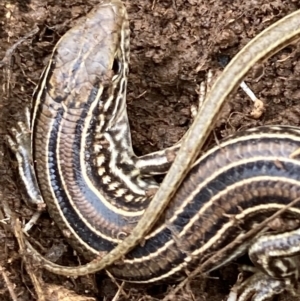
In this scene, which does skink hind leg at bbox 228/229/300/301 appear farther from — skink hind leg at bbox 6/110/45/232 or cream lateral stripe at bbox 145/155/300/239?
skink hind leg at bbox 6/110/45/232

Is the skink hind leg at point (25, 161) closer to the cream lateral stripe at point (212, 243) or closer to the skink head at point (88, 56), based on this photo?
the skink head at point (88, 56)

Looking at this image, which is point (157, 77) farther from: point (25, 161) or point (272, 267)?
point (272, 267)

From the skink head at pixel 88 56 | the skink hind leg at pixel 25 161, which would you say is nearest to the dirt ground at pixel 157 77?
the skink hind leg at pixel 25 161

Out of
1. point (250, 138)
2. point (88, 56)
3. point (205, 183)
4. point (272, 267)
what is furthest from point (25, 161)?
point (272, 267)

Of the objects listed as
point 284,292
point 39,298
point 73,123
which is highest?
point 73,123

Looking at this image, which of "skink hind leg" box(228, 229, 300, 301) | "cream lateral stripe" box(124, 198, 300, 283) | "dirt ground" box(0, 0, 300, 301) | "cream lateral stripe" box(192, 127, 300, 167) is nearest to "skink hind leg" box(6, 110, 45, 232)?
"dirt ground" box(0, 0, 300, 301)

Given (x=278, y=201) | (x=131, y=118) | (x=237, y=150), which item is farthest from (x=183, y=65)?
(x=278, y=201)

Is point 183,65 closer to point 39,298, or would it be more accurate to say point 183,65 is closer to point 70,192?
point 70,192

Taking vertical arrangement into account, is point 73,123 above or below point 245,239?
above
